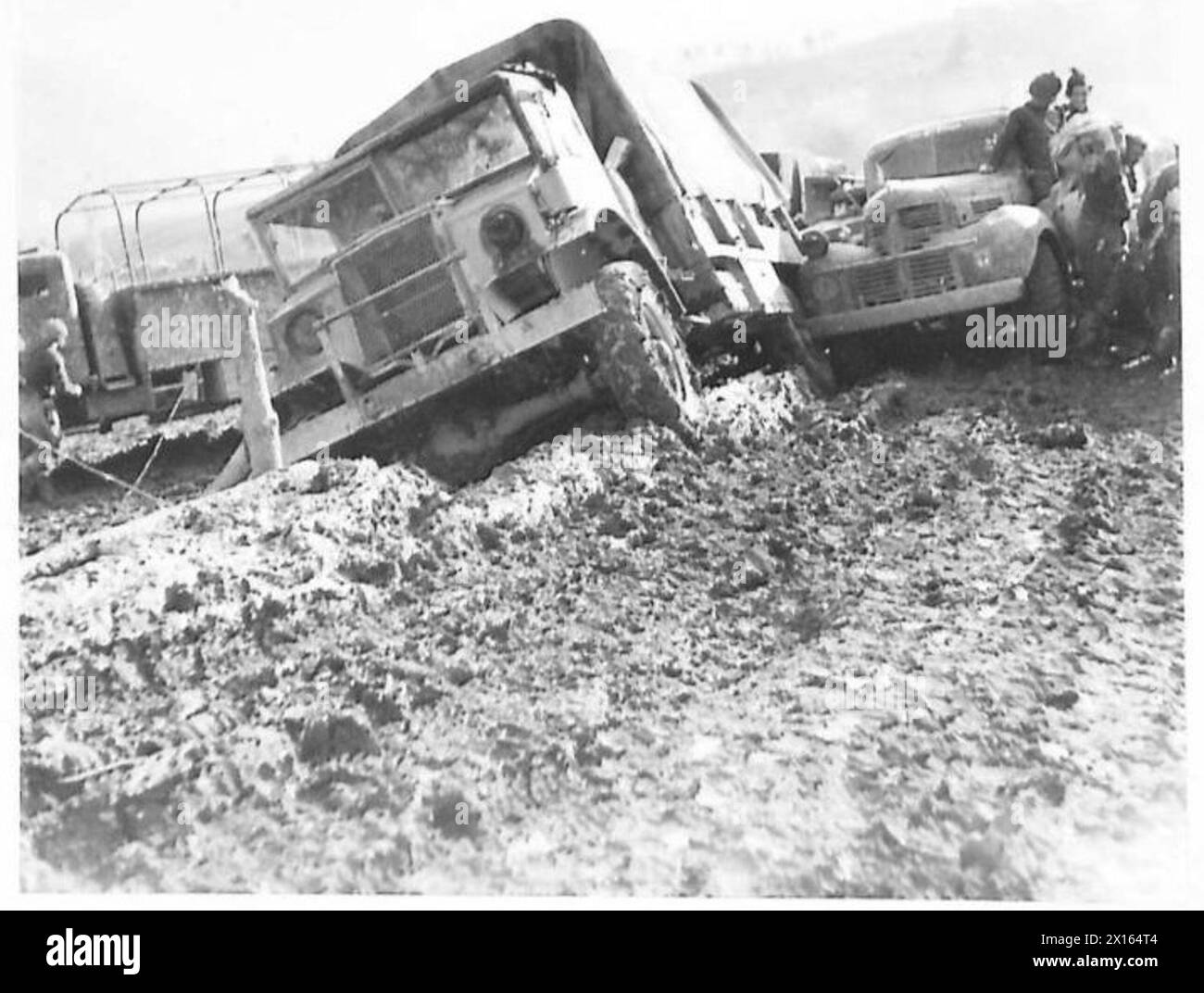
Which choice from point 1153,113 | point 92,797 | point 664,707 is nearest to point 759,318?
point 1153,113

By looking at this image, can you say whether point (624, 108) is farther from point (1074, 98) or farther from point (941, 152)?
point (1074, 98)

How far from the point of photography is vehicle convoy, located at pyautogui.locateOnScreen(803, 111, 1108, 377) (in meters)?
5.39

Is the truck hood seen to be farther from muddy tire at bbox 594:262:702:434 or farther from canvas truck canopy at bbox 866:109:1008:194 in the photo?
muddy tire at bbox 594:262:702:434

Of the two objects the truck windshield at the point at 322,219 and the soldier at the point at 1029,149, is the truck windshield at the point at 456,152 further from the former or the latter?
the soldier at the point at 1029,149

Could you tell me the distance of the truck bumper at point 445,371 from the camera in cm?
476

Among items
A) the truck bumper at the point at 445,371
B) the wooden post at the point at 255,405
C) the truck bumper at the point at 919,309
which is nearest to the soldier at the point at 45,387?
the truck bumper at the point at 445,371

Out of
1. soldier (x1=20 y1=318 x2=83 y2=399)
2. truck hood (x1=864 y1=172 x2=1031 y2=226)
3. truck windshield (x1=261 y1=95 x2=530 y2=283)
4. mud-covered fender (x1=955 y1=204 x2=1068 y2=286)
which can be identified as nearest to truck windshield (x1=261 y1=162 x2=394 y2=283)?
truck windshield (x1=261 y1=95 x2=530 y2=283)

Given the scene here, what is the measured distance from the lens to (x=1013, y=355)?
5273mm

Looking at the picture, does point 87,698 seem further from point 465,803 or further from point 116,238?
point 116,238

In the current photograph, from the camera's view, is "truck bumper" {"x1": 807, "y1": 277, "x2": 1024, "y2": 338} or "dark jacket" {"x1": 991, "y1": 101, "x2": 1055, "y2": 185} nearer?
"truck bumper" {"x1": 807, "y1": 277, "x2": 1024, "y2": 338}

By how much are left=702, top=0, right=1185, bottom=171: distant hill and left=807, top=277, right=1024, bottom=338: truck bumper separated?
70cm

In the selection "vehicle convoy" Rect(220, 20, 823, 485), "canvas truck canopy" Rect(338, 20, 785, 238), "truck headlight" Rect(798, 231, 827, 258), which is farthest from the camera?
"truck headlight" Rect(798, 231, 827, 258)

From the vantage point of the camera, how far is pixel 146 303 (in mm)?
6270
